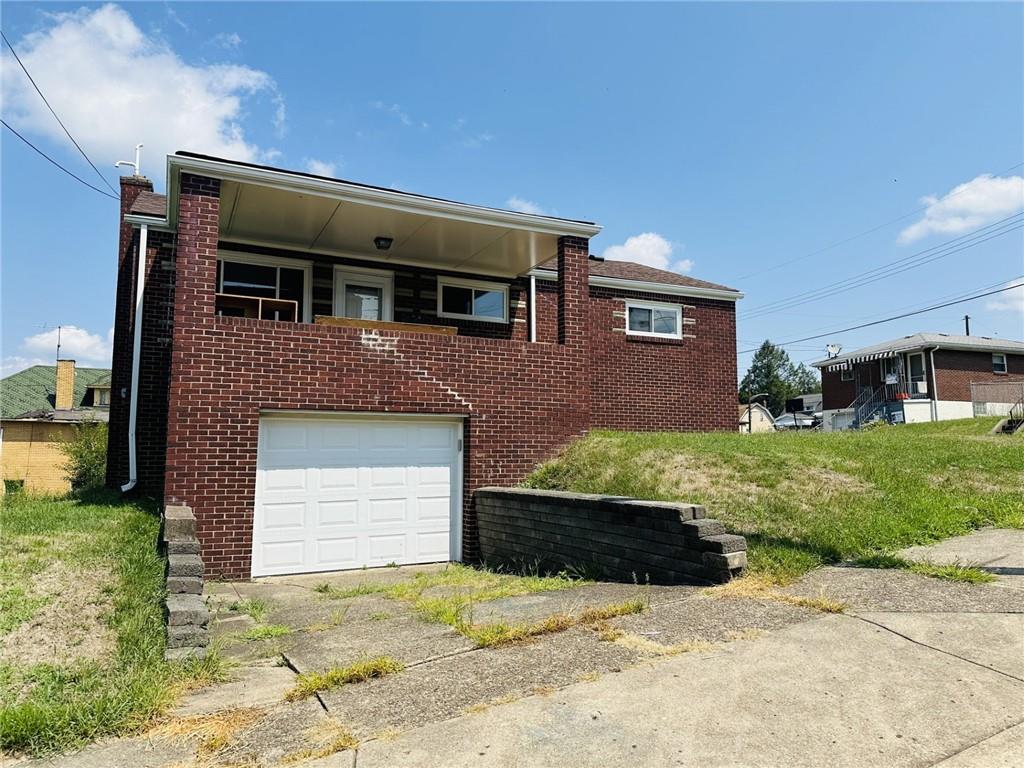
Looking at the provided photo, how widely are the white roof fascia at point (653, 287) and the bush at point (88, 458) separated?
11.6 meters

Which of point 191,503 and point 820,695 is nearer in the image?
point 820,695

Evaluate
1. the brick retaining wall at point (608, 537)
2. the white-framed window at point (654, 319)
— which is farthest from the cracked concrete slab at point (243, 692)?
the white-framed window at point (654, 319)

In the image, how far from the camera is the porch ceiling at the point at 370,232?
1038 cm

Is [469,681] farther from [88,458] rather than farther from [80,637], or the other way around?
[88,458]

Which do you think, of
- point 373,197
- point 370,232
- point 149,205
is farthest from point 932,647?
point 149,205

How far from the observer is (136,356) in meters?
11.2

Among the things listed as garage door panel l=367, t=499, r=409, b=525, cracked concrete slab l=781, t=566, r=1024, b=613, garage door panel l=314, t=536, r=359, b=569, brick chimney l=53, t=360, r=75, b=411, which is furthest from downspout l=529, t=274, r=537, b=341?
brick chimney l=53, t=360, r=75, b=411

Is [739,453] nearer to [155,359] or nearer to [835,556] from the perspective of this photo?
[835,556]

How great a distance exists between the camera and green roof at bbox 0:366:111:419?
33.5 meters

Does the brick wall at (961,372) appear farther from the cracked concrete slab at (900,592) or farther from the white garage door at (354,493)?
the cracked concrete slab at (900,592)

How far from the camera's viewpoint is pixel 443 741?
11.0 ft

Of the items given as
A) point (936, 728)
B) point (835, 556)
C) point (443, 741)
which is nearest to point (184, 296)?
point (443, 741)

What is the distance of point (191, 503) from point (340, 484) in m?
1.86

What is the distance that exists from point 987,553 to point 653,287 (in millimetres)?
10572
